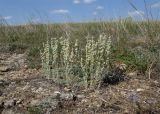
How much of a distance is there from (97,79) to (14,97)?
96 centimetres

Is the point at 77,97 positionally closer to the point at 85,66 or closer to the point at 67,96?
the point at 67,96

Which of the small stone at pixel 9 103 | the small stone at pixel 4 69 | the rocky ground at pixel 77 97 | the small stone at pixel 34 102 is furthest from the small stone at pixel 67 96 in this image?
the small stone at pixel 4 69

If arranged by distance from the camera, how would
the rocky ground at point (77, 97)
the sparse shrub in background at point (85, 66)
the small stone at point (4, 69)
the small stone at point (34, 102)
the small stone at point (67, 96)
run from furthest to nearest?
the small stone at point (4, 69) < the sparse shrub in background at point (85, 66) < the small stone at point (67, 96) < the small stone at point (34, 102) < the rocky ground at point (77, 97)

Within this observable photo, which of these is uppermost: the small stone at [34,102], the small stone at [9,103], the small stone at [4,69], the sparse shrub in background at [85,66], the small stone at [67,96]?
the sparse shrub in background at [85,66]

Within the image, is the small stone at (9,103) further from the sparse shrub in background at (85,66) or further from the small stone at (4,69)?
the small stone at (4,69)

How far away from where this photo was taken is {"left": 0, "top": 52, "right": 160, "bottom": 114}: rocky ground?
436 cm

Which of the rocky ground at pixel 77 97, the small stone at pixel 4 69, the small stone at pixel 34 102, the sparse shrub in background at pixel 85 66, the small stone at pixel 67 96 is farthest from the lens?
the small stone at pixel 4 69

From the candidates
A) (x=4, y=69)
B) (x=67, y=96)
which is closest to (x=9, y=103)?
(x=67, y=96)

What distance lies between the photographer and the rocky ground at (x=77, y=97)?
4.36m

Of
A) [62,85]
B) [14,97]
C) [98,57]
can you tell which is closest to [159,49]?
[98,57]

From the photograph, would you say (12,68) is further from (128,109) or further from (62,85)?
(128,109)

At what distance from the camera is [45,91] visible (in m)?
4.81

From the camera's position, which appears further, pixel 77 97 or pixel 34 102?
pixel 77 97

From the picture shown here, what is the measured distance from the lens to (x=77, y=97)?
4629 millimetres
